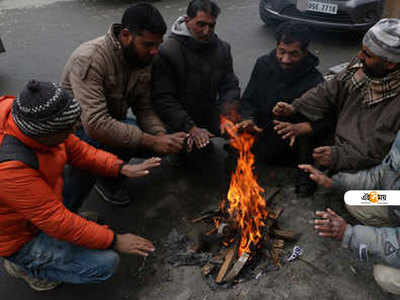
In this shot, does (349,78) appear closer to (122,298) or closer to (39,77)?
(122,298)

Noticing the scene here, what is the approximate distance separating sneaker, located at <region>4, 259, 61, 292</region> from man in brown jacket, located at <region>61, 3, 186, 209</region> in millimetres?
773

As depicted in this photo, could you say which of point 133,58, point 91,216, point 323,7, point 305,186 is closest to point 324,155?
point 305,186

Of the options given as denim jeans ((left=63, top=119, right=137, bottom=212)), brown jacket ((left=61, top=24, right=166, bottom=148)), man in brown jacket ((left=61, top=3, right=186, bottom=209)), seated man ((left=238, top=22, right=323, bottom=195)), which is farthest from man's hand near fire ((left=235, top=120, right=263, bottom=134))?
denim jeans ((left=63, top=119, right=137, bottom=212))

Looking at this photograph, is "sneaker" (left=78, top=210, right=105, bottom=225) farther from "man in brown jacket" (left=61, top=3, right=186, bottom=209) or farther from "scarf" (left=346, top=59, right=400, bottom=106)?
"scarf" (left=346, top=59, right=400, bottom=106)

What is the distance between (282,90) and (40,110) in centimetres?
291

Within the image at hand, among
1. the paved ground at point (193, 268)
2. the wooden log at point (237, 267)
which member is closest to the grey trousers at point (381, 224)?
the paved ground at point (193, 268)

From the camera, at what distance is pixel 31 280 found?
→ 3207 millimetres

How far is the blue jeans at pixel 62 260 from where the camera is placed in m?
2.79

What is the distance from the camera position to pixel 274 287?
3.06m

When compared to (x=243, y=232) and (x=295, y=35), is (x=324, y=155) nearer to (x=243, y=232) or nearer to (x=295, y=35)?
(x=243, y=232)

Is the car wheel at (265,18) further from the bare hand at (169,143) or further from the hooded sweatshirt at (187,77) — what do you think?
the bare hand at (169,143)

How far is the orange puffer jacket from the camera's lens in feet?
7.86

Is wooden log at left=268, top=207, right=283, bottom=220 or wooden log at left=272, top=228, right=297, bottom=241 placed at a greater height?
wooden log at left=268, top=207, right=283, bottom=220

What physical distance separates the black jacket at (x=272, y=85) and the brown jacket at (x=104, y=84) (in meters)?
1.42
